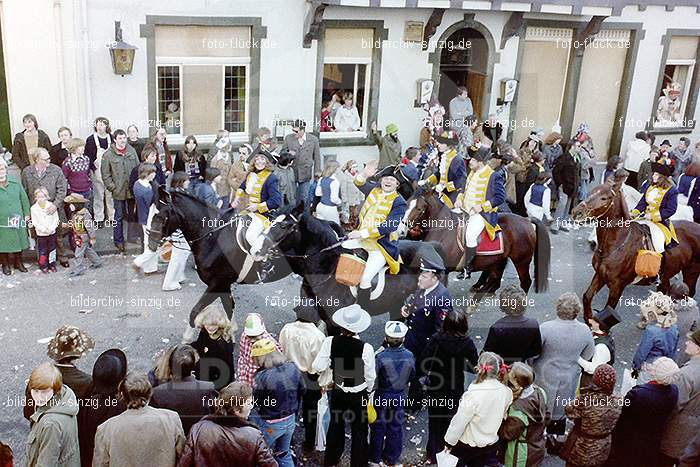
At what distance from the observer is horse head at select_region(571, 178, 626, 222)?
30.0 ft

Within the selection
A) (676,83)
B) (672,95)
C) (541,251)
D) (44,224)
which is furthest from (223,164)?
(676,83)

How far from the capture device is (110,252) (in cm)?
1186

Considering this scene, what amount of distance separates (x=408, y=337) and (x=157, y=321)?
3.80 metres

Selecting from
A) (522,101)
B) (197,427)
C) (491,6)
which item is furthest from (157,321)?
(522,101)

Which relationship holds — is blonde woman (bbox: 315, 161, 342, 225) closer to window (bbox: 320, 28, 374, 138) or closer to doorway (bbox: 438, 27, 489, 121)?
window (bbox: 320, 28, 374, 138)

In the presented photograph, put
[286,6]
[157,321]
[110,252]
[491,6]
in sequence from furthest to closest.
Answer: [491,6]
[286,6]
[110,252]
[157,321]

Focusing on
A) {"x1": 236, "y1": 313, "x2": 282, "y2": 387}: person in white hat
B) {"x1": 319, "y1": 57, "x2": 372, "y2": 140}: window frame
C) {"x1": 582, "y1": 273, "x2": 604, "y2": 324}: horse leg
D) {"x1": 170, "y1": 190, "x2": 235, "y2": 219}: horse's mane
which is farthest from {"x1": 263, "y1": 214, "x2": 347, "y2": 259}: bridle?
{"x1": 319, "y1": 57, "x2": 372, "y2": 140}: window frame

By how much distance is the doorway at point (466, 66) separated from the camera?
620 inches

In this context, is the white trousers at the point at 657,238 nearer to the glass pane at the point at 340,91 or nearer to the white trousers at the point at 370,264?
the white trousers at the point at 370,264

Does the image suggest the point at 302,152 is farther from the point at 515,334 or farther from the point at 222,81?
the point at 515,334

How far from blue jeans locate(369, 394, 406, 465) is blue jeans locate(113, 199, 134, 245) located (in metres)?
6.72

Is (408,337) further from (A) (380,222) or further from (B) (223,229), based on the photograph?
(B) (223,229)

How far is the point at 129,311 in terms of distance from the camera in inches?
389

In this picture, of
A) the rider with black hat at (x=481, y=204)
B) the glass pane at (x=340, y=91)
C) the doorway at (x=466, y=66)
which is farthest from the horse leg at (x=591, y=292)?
the doorway at (x=466, y=66)
